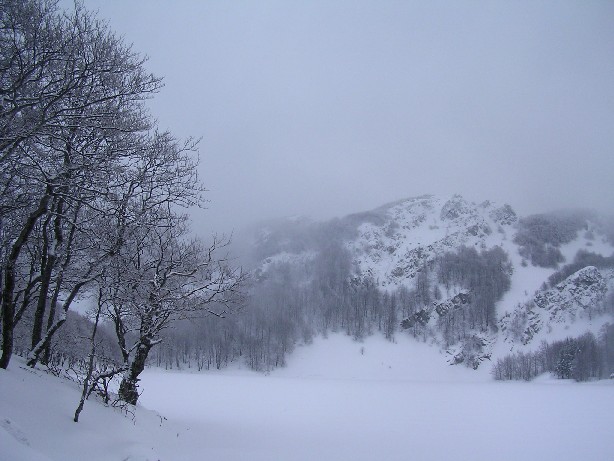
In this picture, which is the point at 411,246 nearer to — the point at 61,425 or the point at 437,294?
the point at 437,294

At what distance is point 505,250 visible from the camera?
17900cm

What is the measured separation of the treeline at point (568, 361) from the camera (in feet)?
319

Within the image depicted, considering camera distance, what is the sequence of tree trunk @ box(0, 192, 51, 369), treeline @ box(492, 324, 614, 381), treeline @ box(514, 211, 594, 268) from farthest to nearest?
treeline @ box(514, 211, 594, 268) → treeline @ box(492, 324, 614, 381) → tree trunk @ box(0, 192, 51, 369)

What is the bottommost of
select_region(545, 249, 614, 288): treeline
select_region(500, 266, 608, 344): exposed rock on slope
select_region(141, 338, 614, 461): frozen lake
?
select_region(141, 338, 614, 461): frozen lake

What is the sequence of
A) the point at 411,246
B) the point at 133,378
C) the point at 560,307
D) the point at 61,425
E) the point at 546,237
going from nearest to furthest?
the point at 61,425, the point at 133,378, the point at 560,307, the point at 546,237, the point at 411,246

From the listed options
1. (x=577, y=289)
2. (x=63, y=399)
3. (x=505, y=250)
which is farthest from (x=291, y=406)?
(x=505, y=250)

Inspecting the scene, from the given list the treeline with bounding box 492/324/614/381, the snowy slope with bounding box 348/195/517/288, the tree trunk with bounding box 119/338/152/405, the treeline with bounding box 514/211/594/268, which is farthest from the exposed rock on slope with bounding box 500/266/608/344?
the tree trunk with bounding box 119/338/152/405

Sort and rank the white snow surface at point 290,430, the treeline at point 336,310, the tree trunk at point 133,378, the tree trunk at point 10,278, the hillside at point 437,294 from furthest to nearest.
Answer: the hillside at point 437,294
the treeline at point 336,310
the tree trunk at point 133,378
the tree trunk at point 10,278
the white snow surface at point 290,430

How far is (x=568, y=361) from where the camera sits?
97.6m

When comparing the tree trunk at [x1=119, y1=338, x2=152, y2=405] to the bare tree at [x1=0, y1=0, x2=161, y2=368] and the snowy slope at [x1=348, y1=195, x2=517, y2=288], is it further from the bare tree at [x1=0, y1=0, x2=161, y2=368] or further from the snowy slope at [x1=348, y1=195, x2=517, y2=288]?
the snowy slope at [x1=348, y1=195, x2=517, y2=288]

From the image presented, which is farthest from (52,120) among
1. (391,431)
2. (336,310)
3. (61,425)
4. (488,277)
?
(488,277)

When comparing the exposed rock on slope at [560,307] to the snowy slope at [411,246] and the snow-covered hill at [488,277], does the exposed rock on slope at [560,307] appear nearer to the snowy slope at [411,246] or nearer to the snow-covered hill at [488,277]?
the snow-covered hill at [488,277]

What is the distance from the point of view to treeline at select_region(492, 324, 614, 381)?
97.2 metres

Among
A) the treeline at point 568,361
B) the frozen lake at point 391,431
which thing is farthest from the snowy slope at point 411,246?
the frozen lake at point 391,431
